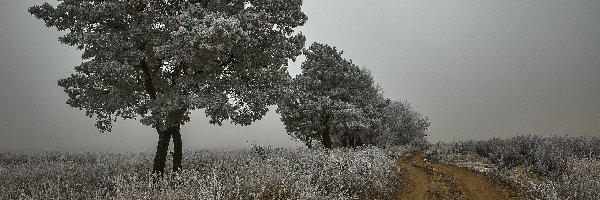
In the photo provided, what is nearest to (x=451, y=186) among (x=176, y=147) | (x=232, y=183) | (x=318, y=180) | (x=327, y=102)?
(x=318, y=180)

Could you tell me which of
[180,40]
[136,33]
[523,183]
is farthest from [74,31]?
[523,183]

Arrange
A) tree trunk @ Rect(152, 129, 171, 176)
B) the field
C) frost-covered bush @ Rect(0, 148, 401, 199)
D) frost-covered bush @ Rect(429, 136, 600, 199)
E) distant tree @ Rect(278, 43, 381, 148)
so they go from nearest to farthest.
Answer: frost-covered bush @ Rect(0, 148, 401, 199)
the field
frost-covered bush @ Rect(429, 136, 600, 199)
tree trunk @ Rect(152, 129, 171, 176)
distant tree @ Rect(278, 43, 381, 148)

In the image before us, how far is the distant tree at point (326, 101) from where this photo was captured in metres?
27.2

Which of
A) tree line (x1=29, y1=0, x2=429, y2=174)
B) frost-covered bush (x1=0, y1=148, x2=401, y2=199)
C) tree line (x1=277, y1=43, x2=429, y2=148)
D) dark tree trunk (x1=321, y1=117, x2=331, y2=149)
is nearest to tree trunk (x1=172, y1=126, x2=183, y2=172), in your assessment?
tree line (x1=29, y1=0, x2=429, y2=174)

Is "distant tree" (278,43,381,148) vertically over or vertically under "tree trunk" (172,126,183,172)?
over

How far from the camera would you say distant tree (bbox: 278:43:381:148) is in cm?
2716

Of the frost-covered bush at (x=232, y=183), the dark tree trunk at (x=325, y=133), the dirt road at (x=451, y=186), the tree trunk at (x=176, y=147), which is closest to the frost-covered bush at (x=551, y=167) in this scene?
the dirt road at (x=451, y=186)

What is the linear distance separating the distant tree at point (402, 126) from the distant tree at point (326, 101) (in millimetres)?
18037

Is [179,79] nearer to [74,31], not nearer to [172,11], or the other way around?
[172,11]

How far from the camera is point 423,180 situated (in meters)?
15.8

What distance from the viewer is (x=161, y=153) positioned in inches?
581

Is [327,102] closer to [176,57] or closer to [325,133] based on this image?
[325,133]

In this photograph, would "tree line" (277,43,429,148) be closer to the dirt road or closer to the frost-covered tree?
the dirt road

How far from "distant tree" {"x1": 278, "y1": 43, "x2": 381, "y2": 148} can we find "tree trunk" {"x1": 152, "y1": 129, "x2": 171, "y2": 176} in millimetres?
12258
